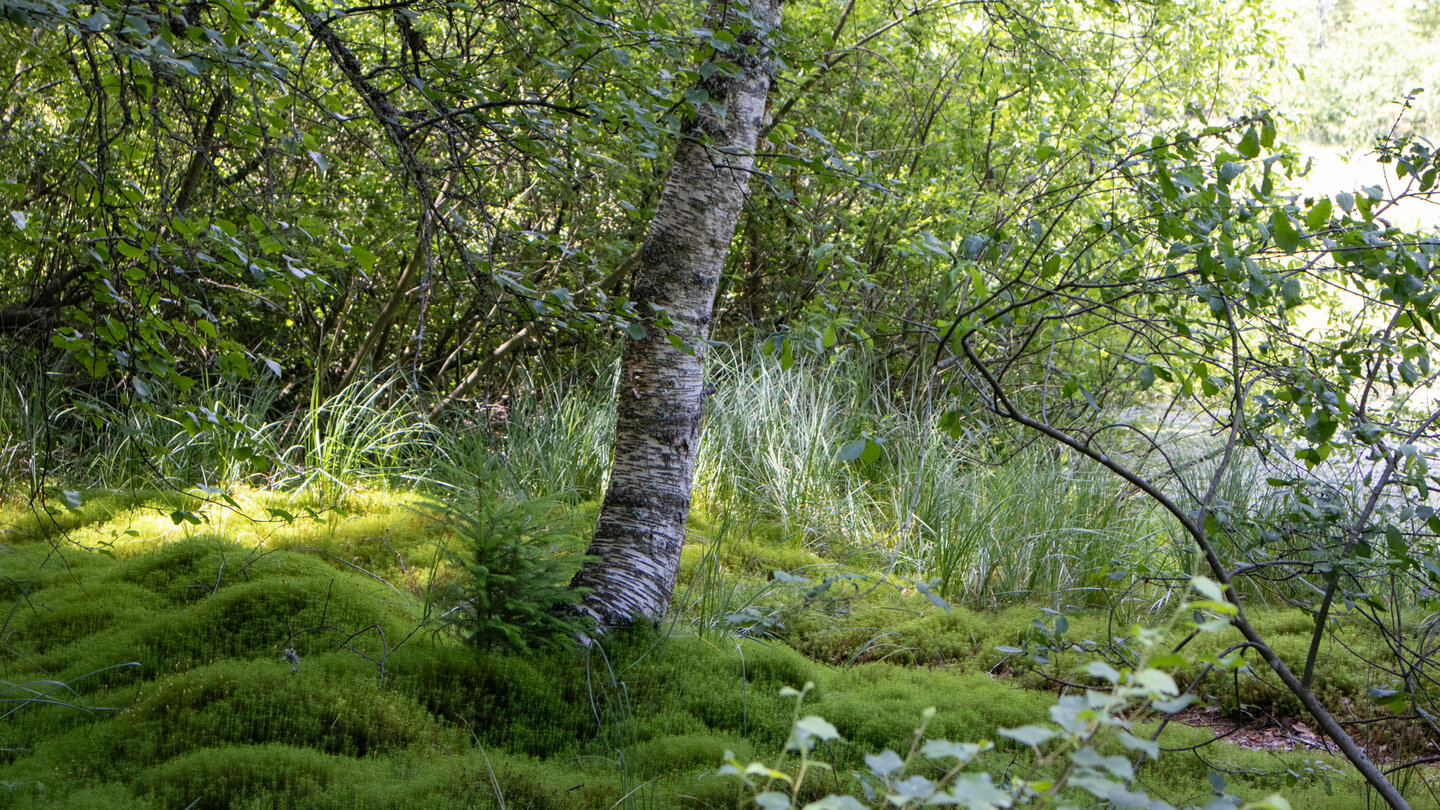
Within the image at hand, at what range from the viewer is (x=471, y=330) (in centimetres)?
707

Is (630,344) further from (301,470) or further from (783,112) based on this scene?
(783,112)

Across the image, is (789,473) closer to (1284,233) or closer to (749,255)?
(749,255)

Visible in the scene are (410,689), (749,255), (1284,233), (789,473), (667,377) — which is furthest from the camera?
(749,255)

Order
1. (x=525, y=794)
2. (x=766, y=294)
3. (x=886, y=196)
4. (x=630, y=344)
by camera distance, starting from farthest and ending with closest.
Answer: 1. (x=766, y=294)
2. (x=886, y=196)
3. (x=630, y=344)
4. (x=525, y=794)

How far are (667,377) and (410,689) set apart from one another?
1.29 m

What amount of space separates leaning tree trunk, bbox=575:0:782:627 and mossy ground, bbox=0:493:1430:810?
0.25 metres

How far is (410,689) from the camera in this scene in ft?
8.77

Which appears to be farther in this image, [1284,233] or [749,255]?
[749,255]

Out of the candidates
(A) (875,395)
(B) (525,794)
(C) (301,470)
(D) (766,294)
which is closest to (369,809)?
(B) (525,794)

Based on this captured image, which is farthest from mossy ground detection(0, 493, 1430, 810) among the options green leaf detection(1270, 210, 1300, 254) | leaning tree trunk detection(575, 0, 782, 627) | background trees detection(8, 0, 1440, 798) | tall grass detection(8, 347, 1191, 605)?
green leaf detection(1270, 210, 1300, 254)

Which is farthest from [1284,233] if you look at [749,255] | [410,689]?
[749,255]

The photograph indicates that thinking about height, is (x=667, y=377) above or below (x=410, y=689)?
above

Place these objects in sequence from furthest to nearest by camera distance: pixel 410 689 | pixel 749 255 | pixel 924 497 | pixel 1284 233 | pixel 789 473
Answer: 1. pixel 749 255
2. pixel 789 473
3. pixel 924 497
4. pixel 410 689
5. pixel 1284 233

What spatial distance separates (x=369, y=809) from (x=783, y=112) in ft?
17.5
